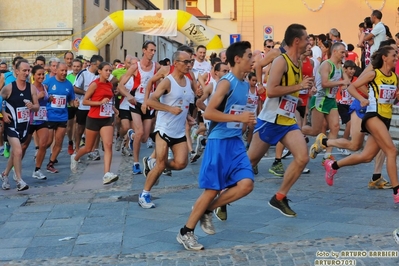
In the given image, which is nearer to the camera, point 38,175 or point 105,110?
point 105,110

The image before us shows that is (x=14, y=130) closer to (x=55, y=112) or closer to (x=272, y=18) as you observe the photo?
(x=55, y=112)

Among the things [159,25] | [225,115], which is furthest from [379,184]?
[159,25]

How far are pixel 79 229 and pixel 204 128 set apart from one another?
628 cm

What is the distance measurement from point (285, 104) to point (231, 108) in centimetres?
146

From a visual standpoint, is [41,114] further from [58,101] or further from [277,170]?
[277,170]

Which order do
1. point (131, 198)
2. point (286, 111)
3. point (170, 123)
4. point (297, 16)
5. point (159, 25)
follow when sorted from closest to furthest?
point (286, 111), point (170, 123), point (131, 198), point (159, 25), point (297, 16)

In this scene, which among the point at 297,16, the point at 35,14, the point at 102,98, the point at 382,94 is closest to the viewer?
the point at 382,94

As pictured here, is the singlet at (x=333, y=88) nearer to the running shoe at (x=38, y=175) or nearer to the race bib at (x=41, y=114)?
the race bib at (x=41, y=114)

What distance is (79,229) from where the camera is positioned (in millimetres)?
7680

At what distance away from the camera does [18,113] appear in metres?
10.8

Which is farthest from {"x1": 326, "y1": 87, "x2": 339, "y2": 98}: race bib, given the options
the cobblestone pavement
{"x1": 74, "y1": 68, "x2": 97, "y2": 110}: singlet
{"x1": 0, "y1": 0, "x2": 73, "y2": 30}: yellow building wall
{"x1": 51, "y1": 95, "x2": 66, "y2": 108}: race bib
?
{"x1": 0, "y1": 0, "x2": 73, "y2": 30}: yellow building wall

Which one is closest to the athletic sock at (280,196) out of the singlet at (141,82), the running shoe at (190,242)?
the running shoe at (190,242)

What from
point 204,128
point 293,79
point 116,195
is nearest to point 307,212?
point 293,79

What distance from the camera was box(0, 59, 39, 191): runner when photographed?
34.8ft
